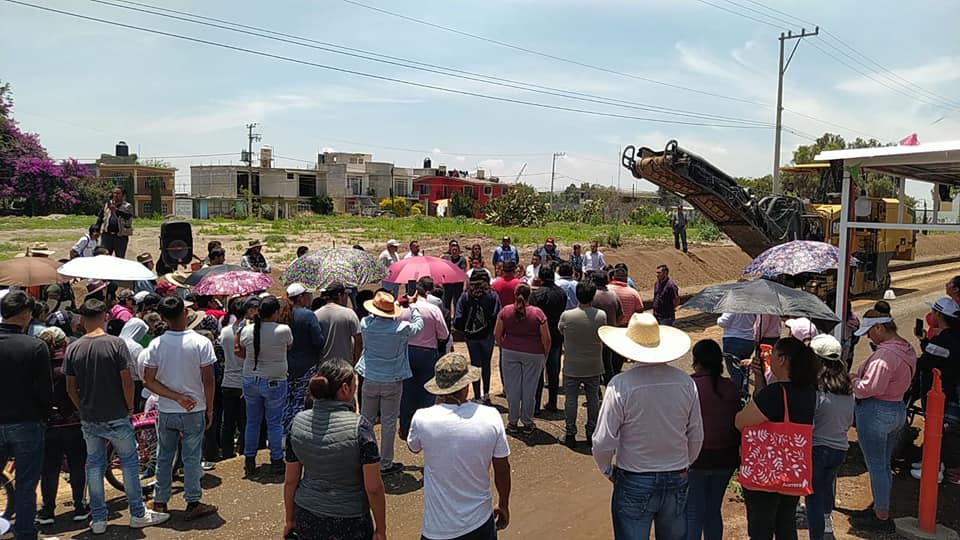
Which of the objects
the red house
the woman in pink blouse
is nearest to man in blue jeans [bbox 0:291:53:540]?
the woman in pink blouse

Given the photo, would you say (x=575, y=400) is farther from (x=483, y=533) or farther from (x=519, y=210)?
(x=519, y=210)

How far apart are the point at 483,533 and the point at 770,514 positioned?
2011mm

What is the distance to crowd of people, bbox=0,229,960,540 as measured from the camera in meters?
3.82

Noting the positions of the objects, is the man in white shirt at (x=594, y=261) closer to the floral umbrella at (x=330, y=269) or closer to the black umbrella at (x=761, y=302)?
the floral umbrella at (x=330, y=269)

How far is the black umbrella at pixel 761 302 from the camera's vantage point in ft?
18.4

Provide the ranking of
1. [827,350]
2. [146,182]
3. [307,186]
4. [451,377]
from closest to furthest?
[451,377]
[827,350]
[146,182]
[307,186]

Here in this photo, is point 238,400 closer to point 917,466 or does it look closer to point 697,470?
point 697,470

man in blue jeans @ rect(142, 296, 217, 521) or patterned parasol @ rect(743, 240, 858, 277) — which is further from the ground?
patterned parasol @ rect(743, 240, 858, 277)

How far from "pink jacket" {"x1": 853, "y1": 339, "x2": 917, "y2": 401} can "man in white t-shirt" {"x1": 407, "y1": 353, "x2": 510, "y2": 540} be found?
3.61 m

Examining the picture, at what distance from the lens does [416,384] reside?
24.6 ft

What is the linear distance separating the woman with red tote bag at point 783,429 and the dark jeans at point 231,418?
494cm

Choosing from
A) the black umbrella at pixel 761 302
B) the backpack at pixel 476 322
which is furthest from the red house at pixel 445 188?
the black umbrella at pixel 761 302

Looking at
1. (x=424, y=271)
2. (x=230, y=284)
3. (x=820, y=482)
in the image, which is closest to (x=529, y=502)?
(x=820, y=482)

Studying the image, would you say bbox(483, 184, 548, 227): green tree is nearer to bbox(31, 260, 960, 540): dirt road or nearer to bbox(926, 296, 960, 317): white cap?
bbox(31, 260, 960, 540): dirt road
